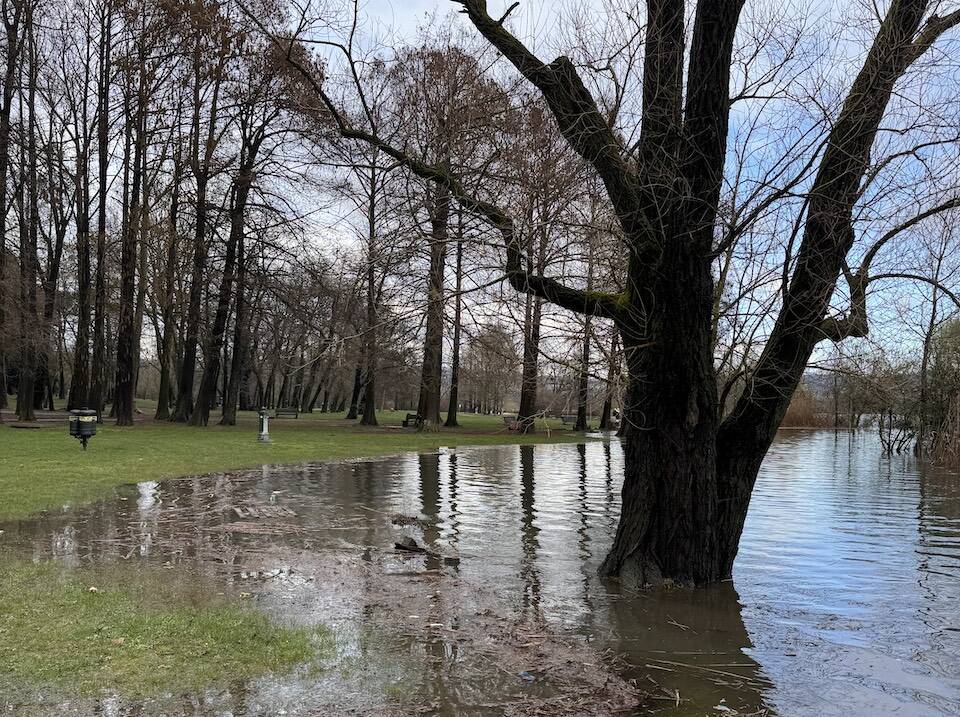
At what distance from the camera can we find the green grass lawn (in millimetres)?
11219

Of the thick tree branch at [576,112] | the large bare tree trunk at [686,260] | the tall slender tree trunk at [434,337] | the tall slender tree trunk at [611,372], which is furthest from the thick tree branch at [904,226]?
the tall slender tree trunk at [434,337]

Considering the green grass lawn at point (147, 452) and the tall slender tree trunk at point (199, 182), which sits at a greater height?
the tall slender tree trunk at point (199, 182)

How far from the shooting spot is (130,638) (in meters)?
4.93

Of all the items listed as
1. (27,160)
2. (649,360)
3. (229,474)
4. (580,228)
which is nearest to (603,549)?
(649,360)

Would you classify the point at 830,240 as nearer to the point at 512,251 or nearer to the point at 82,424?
the point at 512,251

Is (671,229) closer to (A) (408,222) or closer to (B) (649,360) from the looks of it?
(B) (649,360)

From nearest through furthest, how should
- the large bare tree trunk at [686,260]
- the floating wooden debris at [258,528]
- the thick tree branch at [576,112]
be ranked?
the large bare tree trunk at [686,260]
the thick tree branch at [576,112]
the floating wooden debris at [258,528]

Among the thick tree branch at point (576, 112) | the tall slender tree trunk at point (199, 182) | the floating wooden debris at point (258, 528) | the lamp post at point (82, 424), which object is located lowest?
the floating wooden debris at point (258, 528)

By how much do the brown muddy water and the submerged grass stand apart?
22 centimetres

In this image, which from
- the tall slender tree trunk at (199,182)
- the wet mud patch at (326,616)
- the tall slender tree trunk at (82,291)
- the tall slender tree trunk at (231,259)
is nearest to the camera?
the wet mud patch at (326,616)

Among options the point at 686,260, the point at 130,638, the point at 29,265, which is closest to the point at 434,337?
the point at 29,265

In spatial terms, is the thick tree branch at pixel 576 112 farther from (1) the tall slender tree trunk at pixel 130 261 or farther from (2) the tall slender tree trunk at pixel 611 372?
(1) the tall slender tree trunk at pixel 130 261

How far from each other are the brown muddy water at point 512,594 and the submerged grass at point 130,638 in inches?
8.5

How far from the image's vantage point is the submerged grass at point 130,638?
14.1 ft
